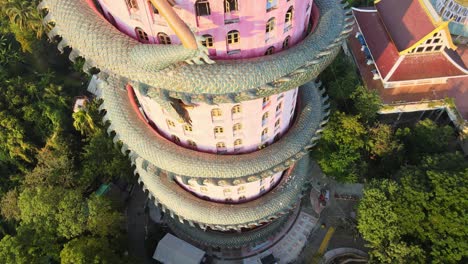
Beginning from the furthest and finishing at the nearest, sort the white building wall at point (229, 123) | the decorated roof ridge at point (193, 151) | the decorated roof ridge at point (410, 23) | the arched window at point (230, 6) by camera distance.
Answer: the decorated roof ridge at point (410, 23)
the decorated roof ridge at point (193, 151)
the white building wall at point (229, 123)
the arched window at point (230, 6)

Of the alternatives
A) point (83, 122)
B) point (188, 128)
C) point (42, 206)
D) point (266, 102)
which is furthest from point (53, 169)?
point (266, 102)

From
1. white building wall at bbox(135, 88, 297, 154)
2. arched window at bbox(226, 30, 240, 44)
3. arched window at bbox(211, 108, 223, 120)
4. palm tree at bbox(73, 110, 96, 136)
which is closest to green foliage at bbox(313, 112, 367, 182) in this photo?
white building wall at bbox(135, 88, 297, 154)

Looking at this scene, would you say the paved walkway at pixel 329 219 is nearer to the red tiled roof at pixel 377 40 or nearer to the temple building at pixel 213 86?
the temple building at pixel 213 86

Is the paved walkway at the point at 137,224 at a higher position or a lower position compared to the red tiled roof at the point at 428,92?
lower

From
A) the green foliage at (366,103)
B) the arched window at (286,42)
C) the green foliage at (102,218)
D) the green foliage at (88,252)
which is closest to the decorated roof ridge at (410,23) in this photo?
the green foliage at (366,103)

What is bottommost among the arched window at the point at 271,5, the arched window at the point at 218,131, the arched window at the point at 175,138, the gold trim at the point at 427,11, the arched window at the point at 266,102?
the gold trim at the point at 427,11

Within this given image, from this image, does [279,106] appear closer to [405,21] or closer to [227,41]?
[227,41]

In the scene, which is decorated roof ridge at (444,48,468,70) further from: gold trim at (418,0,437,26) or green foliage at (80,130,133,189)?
green foliage at (80,130,133,189)

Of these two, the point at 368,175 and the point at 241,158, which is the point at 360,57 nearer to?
the point at 368,175
